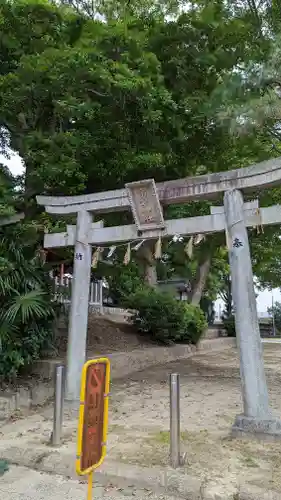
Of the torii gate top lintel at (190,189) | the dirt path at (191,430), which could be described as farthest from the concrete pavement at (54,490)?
the torii gate top lintel at (190,189)

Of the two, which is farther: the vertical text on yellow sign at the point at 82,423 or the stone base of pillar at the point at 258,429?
the stone base of pillar at the point at 258,429

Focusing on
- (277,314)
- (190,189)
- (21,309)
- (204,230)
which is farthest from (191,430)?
(277,314)

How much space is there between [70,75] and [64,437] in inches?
236

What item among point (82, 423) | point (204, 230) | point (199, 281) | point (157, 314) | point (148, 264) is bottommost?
point (82, 423)

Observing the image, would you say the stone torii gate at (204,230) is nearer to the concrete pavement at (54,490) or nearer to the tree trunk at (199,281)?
the concrete pavement at (54,490)

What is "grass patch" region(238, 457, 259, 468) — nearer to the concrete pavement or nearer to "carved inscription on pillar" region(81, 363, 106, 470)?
the concrete pavement

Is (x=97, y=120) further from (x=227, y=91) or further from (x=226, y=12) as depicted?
(x=226, y=12)

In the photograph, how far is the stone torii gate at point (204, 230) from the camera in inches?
227

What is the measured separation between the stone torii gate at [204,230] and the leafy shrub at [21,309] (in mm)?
638

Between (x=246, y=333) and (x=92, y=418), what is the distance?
3056 mm

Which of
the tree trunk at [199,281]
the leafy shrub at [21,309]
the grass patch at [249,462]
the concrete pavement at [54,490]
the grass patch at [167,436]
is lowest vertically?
the concrete pavement at [54,490]

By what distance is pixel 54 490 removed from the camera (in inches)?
164

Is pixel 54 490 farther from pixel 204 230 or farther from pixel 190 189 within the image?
pixel 190 189

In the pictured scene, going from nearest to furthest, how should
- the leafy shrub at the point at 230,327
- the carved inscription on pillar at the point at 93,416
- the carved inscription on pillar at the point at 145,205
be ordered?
1. the carved inscription on pillar at the point at 93,416
2. the carved inscription on pillar at the point at 145,205
3. the leafy shrub at the point at 230,327
